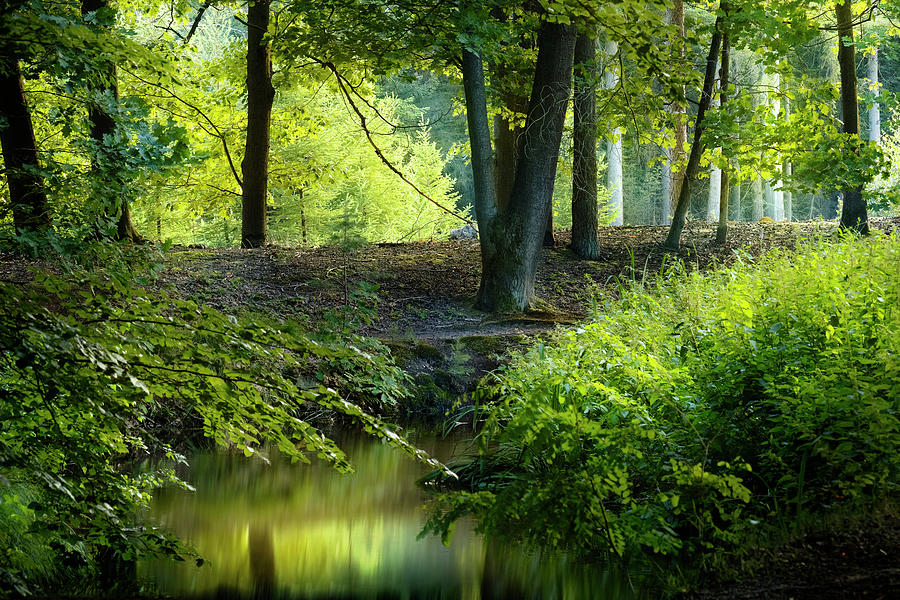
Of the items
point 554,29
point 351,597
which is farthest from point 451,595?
point 554,29

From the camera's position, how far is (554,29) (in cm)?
938

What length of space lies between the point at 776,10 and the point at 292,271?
7.20 m

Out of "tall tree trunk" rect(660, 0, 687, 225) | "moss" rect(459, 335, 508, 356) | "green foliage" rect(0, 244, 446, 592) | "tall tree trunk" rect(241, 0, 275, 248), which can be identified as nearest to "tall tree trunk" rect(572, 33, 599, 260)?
"tall tree trunk" rect(660, 0, 687, 225)

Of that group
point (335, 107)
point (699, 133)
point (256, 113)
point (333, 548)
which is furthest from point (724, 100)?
point (335, 107)

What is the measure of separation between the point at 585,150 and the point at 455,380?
15.3 ft

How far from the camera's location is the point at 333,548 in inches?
207

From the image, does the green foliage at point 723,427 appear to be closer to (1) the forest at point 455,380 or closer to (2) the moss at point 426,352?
(1) the forest at point 455,380

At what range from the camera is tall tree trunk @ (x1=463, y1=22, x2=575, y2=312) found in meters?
9.46

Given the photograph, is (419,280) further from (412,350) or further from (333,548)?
(333,548)

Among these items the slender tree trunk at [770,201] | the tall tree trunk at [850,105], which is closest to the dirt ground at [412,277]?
the tall tree trunk at [850,105]

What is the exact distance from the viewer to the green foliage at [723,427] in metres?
3.59

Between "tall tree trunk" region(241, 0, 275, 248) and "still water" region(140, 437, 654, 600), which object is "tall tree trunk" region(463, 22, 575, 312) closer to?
"still water" region(140, 437, 654, 600)

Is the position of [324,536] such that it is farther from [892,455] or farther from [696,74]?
[696,74]

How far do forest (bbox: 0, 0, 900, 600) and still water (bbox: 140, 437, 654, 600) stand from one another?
0.09ft
